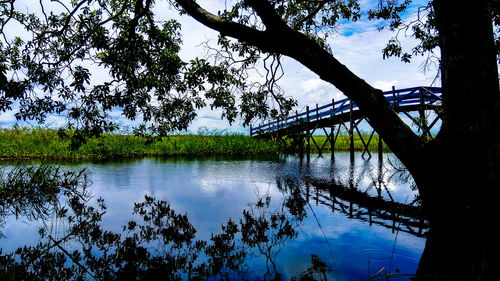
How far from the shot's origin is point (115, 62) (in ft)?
22.4

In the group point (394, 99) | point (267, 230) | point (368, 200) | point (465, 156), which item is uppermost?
point (394, 99)

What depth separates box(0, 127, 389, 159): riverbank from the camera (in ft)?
63.1

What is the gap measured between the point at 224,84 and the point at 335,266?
15.8 ft

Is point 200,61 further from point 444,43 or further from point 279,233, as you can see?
point 444,43

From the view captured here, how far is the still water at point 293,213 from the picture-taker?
420cm

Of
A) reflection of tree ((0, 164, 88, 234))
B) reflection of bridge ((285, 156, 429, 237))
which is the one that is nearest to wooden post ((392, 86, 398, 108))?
reflection of bridge ((285, 156, 429, 237))

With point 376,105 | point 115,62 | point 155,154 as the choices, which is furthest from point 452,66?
point 155,154

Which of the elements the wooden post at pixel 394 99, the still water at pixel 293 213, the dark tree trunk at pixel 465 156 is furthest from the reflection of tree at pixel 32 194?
the wooden post at pixel 394 99

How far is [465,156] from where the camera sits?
3176 mm

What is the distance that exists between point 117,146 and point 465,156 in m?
22.1

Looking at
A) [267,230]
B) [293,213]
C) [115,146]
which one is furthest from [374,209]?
[115,146]

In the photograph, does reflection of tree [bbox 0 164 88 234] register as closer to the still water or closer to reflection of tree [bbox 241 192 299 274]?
the still water

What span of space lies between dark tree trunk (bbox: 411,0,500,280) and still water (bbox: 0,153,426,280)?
846 mm

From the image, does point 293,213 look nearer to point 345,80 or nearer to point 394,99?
point 345,80
